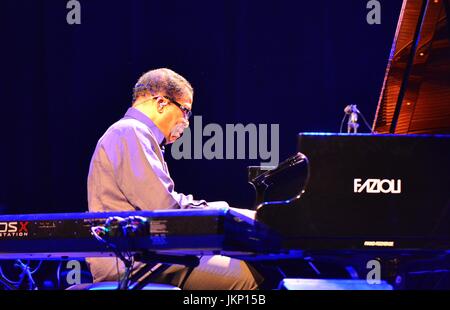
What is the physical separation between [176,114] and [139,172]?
1.90 ft

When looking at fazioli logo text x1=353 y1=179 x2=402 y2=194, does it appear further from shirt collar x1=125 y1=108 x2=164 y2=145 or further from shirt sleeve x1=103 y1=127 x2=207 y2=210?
shirt collar x1=125 y1=108 x2=164 y2=145

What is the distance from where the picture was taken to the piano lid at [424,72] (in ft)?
8.51

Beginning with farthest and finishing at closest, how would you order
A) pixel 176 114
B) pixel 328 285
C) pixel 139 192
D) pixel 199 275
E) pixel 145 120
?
pixel 176 114 < pixel 145 120 < pixel 199 275 < pixel 139 192 < pixel 328 285

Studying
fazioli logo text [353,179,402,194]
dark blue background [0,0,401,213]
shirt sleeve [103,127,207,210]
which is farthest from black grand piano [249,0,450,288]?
dark blue background [0,0,401,213]

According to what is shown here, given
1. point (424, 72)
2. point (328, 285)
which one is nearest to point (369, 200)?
point (328, 285)

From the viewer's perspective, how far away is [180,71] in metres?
4.91

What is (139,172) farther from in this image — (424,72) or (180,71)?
(180,71)

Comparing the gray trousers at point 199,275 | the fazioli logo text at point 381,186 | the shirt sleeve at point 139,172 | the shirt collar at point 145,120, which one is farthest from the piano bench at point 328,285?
the shirt collar at point 145,120

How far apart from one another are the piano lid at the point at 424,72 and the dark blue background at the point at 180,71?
198cm

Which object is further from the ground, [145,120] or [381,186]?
[145,120]

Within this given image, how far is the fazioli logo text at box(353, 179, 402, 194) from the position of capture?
2.10 meters

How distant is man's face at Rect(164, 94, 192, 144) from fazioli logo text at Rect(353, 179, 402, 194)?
1.19 m

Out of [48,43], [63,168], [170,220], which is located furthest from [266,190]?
[48,43]
